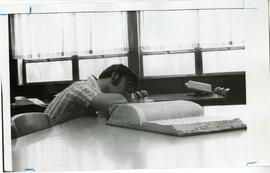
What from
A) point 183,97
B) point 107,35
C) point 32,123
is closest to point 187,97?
point 183,97

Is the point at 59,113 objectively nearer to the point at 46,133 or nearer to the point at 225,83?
the point at 46,133

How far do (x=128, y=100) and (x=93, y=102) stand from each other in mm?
78

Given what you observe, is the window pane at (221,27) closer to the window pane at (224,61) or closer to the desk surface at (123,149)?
the window pane at (224,61)

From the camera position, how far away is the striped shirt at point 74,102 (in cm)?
81

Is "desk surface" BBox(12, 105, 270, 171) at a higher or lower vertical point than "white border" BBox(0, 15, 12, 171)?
lower

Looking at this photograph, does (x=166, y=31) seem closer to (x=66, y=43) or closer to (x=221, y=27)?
A: (x=221, y=27)

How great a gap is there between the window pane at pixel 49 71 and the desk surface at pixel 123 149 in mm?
105

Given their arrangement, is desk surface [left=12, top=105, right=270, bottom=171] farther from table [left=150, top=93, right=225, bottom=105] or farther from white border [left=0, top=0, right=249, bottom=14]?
white border [left=0, top=0, right=249, bottom=14]

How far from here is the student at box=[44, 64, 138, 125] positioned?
815 millimetres

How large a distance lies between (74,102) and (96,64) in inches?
3.8

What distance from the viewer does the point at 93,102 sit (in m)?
0.82

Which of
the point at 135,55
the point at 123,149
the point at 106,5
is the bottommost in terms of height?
the point at 123,149

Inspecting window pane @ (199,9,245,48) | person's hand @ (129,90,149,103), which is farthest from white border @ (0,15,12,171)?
window pane @ (199,9,245,48)

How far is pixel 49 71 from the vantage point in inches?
32.3
